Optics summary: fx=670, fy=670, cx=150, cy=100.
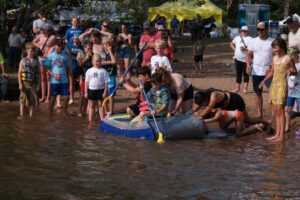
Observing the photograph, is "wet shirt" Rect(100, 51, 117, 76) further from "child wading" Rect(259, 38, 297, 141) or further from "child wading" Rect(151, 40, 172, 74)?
"child wading" Rect(259, 38, 297, 141)

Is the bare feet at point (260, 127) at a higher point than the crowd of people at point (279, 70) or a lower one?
lower

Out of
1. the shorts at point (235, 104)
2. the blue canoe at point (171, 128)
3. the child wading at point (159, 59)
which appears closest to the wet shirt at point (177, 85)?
the blue canoe at point (171, 128)

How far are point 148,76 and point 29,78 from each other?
8.84 ft

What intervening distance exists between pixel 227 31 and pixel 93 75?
32203 mm

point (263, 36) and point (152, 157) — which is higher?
point (263, 36)

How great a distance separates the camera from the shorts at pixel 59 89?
13453 millimetres

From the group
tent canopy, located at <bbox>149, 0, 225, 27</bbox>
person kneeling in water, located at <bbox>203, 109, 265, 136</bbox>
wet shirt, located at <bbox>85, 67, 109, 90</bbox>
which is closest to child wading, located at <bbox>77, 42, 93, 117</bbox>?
wet shirt, located at <bbox>85, 67, 109, 90</bbox>

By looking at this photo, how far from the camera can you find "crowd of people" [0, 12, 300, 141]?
11.5m

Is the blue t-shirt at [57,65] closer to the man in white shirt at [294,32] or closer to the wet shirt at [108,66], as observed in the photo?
the wet shirt at [108,66]

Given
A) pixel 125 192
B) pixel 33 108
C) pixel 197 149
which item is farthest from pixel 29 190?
pixel 33 108

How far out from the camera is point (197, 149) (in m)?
10.8

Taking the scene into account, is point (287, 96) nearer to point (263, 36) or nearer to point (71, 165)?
point (263, 36)

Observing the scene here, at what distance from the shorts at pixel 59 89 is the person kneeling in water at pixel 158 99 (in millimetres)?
2234

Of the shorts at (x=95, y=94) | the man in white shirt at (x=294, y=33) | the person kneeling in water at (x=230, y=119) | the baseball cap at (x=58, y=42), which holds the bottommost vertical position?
the person kneeling in water at (x=230, y=119)
